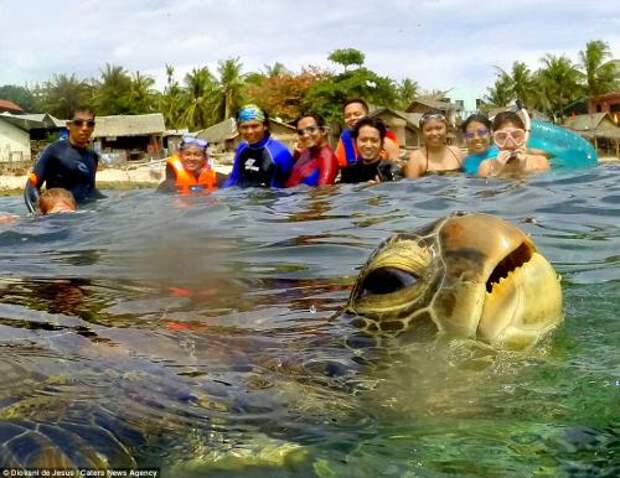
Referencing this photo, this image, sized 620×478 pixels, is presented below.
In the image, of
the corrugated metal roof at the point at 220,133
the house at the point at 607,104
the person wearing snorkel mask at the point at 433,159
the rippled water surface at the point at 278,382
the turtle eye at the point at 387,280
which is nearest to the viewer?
the rippled water surface at the point at 278,382

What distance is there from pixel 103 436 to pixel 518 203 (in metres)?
5.19

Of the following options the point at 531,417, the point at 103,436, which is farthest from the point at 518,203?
the point at 103,436

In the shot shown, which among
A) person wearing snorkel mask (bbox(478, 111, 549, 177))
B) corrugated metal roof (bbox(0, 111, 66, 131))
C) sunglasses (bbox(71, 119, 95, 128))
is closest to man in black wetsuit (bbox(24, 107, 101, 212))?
sunglasses (bbox(71, 119, 95, 128))

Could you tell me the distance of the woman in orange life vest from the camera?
9.82 meters

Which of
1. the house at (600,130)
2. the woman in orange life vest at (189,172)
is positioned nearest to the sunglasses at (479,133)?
the woman in orange life vest at (189,172)

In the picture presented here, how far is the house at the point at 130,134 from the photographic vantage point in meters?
50.8

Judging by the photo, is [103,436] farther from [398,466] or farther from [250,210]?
[250,210]

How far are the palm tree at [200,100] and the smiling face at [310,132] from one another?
52056 mm

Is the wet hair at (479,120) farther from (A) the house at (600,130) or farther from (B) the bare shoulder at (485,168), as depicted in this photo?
(A) the house at (600,130)

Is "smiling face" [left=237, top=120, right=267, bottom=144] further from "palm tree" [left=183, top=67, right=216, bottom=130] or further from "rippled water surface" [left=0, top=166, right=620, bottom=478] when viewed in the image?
"palm tree" [left=183, top=67, right=216, bottom=130]

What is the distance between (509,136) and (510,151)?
23 cm

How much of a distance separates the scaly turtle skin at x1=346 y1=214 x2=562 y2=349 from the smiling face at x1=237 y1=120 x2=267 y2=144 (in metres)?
7.44

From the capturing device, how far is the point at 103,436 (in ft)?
4.67

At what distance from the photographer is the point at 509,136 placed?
7566 mm
